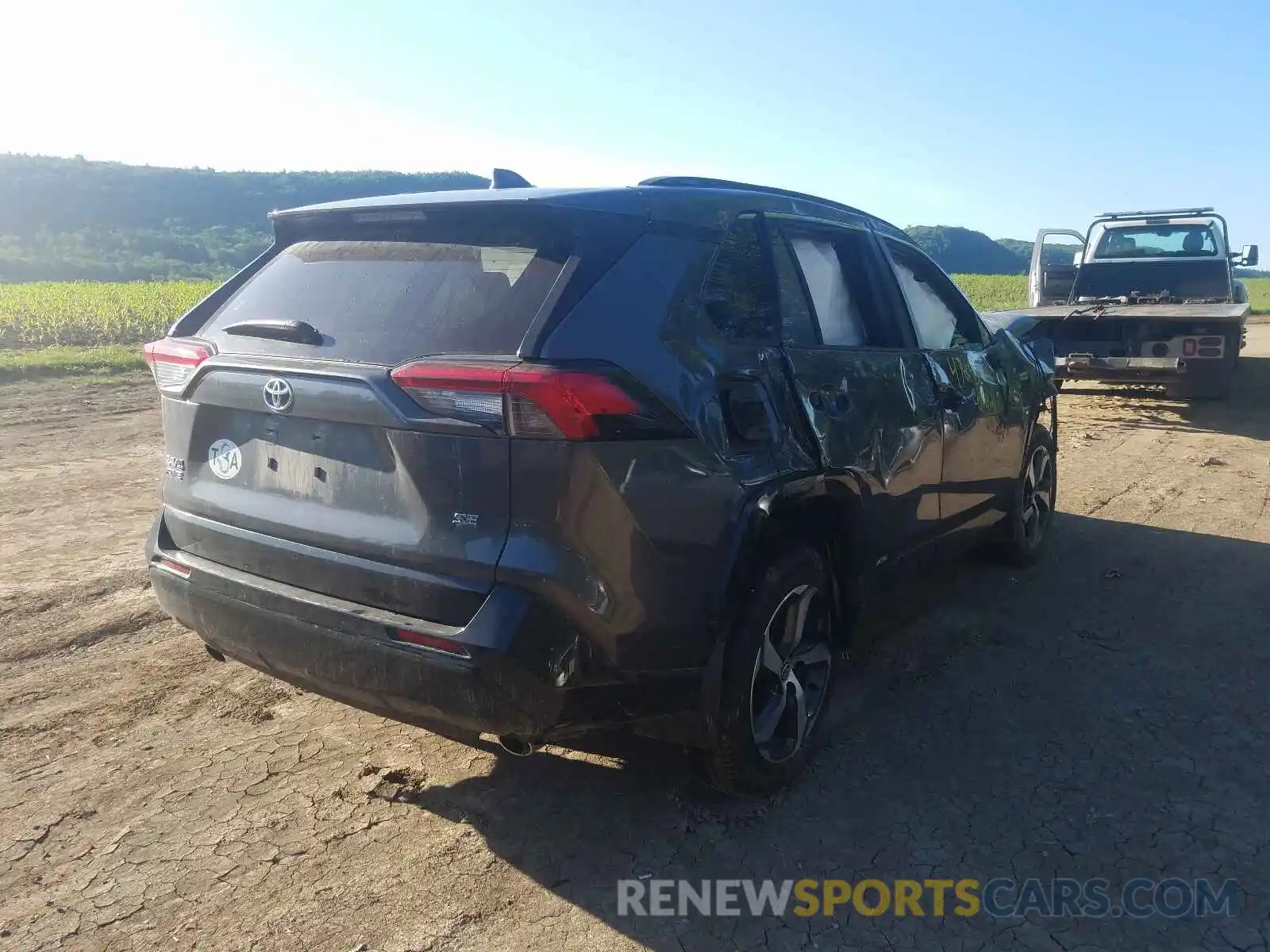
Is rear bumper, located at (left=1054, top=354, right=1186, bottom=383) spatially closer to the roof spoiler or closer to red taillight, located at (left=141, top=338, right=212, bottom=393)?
the roof spoiler

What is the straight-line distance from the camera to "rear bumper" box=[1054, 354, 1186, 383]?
415 inches

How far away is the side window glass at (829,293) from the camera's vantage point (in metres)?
3.40

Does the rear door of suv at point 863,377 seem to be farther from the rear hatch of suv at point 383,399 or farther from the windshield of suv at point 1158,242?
the windshield of suv at point 1158,242

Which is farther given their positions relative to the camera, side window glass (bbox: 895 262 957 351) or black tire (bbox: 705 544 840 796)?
side window glass (bbox: 895 262 957 351)

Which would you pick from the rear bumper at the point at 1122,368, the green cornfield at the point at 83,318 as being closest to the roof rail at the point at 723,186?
the rear bumper at the point at 1122,368

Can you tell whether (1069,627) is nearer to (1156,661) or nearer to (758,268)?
(1156,661)

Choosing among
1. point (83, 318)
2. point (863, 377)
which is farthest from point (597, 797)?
point (83, 318)

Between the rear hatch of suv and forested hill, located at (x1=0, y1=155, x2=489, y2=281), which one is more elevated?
forested hill, located at (x1=0, y1=155, x2=489, y2=281)

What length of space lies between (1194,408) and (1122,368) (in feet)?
4.98

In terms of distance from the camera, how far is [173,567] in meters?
2.95

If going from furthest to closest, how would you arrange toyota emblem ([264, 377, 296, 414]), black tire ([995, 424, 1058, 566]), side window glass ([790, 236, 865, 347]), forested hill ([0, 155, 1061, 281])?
forested hill ([0, 155, 1061, 281])
black tire ([995, 424, 1058, 566])
side window glass ([790, 236, 865, 347])
toyota emblem ([264, 377, 296, 414])

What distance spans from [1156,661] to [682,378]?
286 centimetres

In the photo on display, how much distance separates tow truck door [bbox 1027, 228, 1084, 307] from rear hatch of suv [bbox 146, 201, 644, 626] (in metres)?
12.1

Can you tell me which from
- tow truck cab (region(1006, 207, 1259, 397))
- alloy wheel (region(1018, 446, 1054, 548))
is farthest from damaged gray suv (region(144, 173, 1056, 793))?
tow truck cab (region(1006, 207, 1259, 397))
